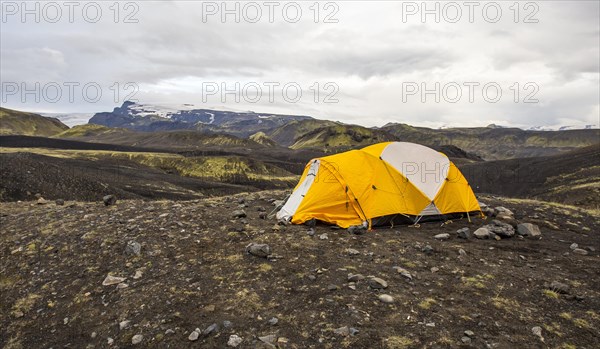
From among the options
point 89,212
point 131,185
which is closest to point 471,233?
point 89,212

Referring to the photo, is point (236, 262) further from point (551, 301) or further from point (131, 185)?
point (131, 185)

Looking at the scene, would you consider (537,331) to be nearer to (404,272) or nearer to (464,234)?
(404,272)

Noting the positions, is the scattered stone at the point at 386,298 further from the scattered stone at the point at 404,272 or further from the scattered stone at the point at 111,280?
the scattered stone at the point at 111,280

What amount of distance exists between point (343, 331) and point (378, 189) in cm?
669

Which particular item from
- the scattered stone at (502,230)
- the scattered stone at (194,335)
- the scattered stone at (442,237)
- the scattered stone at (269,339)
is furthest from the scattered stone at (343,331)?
the scattered stone at (502,230)

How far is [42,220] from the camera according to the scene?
11531 mm

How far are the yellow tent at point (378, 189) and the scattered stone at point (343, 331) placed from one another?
5.52 meters

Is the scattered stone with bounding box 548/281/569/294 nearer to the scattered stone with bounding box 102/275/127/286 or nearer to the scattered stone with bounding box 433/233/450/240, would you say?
the scattered stone with bounding box 433/233/450/240

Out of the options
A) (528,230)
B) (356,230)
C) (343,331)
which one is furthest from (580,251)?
(343,331)

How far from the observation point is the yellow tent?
38.4 ft

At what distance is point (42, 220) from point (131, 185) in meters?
30.7

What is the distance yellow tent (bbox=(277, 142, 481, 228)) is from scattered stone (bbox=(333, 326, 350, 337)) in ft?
18.1

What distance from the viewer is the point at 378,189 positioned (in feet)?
39.1

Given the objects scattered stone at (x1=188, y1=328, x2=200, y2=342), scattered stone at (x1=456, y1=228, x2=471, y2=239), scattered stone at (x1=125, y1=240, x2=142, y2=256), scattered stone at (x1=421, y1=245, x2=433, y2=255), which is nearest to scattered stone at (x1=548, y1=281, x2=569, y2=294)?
scattered stone at (x1=421, y1=245, x2=433, y2=255)
